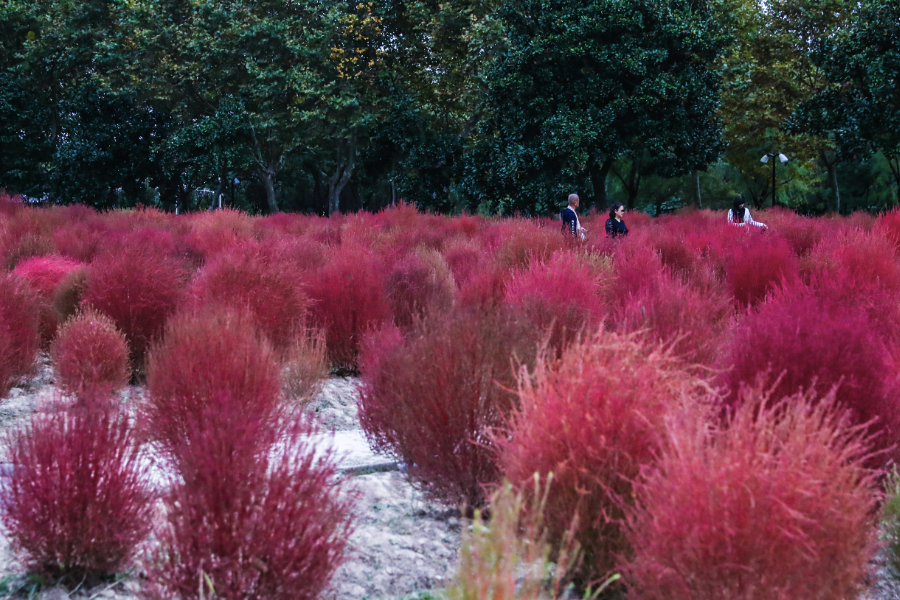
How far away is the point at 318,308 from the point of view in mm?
8375

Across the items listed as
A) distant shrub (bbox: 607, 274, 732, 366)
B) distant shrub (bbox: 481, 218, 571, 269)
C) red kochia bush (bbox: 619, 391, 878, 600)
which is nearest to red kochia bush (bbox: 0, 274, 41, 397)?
distant shrub (bbox: 607, 274, 732, 366)

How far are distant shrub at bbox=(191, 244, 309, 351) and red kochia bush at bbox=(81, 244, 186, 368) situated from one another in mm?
311

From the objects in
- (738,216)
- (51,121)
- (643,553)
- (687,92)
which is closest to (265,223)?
(738,216)

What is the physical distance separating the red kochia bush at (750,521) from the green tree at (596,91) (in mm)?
18842

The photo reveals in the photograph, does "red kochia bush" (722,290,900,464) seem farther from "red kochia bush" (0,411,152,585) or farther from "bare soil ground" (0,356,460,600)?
"red kochia bush" (0,411,152,585)

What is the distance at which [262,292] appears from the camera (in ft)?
25.5

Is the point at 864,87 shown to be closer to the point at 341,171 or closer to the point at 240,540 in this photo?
the point at 341,171

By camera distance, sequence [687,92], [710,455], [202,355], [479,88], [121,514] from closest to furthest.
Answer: [710,455]
[121,514]
[202,355]
[687,92]
[479,88]

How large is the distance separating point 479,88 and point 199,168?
1188 cm

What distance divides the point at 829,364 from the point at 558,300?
1991mm

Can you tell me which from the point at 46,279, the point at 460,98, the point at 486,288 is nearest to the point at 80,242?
the point at 46,279

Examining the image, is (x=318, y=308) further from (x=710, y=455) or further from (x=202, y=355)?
(x=710, y=455)

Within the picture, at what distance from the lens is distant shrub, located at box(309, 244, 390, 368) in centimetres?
821

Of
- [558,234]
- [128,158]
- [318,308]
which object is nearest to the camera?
[318,308]
